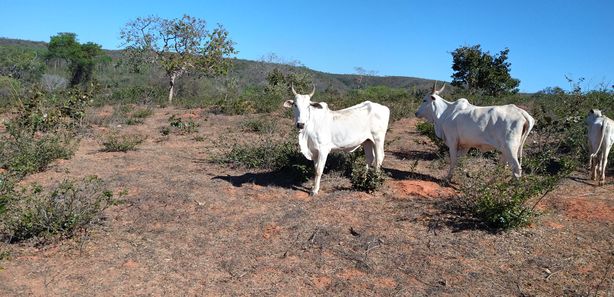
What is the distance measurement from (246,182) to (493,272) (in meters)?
4.21

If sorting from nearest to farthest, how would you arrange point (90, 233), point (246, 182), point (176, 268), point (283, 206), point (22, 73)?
point (176, 268), point (90, 233), point (283, 206), point (246, 182), point (22, 73)

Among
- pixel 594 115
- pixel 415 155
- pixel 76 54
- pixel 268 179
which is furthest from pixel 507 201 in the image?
pixel 76 54

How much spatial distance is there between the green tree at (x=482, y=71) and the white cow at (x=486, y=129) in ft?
45.6

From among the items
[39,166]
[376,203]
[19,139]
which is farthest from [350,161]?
[19,139]

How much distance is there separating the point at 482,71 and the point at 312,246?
18.5 meters

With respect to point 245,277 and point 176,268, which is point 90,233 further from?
point 245,277

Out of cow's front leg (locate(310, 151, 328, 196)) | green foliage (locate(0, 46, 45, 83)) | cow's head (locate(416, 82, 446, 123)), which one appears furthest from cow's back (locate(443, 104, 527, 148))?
green foliage (locate(0, 46, 45, 83))

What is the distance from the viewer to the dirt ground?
4.41 meters

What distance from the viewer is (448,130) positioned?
7727 millimetres

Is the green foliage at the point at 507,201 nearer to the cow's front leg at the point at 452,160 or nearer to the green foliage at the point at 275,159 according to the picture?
the cow's front leg at the point at 452,160

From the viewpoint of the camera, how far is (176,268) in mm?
4797

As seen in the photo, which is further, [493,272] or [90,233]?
[90,233]

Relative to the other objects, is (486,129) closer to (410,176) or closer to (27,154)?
(410,176)

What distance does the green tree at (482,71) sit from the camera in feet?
69.6
